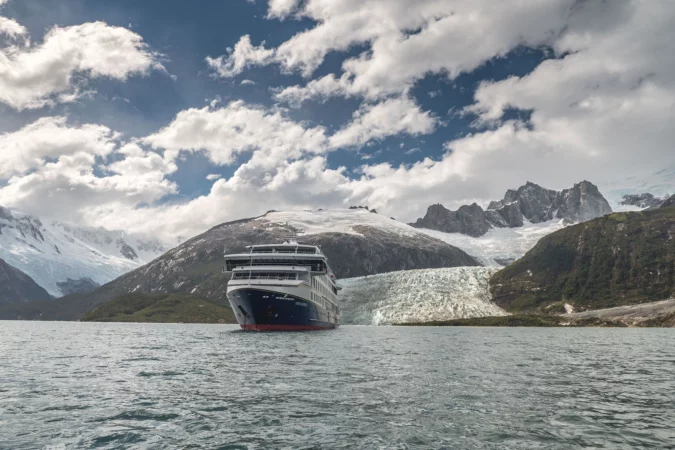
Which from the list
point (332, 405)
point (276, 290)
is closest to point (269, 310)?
point (276, 290)

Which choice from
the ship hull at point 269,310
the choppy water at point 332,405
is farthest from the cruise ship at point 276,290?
the choppy water at point 332,405

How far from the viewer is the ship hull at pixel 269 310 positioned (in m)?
97.1

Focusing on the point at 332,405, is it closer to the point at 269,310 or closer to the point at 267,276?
the point at 269,310

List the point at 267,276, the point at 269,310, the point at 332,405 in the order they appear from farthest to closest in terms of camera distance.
A: the point at 267,276 < the point at 269,310 < the point at 332,405

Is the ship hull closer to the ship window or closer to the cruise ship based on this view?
the cruise ship

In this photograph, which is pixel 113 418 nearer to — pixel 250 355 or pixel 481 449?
pixel 481 449

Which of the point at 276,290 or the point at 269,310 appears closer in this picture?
the point at 276,290

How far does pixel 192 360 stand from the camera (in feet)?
143

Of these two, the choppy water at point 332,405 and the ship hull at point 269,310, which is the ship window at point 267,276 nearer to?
the ship hull at point 269,310

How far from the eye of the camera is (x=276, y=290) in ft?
322

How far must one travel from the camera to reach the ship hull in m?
97.1

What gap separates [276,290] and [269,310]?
4.51 metres

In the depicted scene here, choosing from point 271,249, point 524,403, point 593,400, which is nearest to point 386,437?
point 524,403

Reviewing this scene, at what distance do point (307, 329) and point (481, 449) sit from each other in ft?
316
